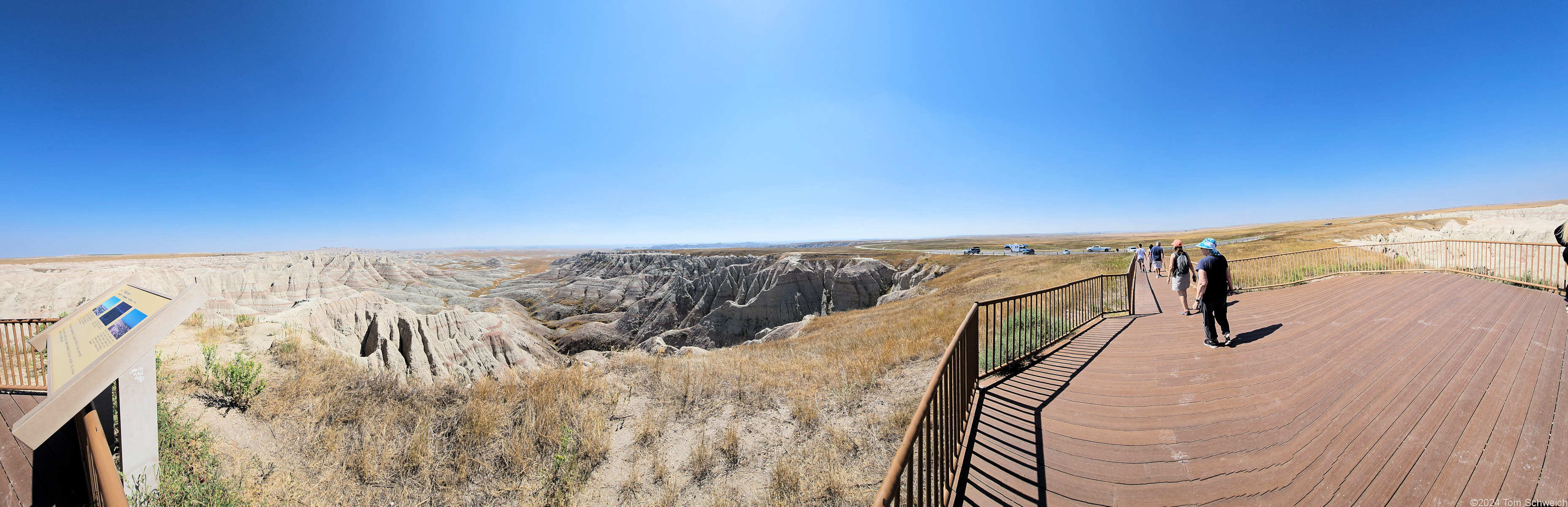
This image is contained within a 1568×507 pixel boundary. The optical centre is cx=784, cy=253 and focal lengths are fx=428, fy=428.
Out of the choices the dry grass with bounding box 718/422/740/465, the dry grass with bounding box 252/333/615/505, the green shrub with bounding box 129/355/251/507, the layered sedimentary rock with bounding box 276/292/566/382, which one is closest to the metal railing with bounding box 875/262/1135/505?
the dry grass with bounding box 718/422/740/465

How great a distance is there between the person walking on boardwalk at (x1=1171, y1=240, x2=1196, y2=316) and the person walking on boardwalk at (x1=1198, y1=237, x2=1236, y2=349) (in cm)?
191

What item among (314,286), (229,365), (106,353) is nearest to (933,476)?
(106,353)

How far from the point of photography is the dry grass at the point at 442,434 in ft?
14.3

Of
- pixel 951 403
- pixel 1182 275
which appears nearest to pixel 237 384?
pixel 951 403

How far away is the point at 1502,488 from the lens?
285 cm

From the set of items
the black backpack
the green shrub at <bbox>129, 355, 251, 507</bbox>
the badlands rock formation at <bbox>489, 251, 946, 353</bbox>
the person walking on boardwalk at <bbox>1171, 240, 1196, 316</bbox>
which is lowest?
the badlands rock formation at <bbox>489, 251, 946, 353</bbox>

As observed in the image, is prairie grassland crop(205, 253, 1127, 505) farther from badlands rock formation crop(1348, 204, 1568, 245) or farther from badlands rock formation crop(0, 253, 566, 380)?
badlands rock formation crop(1348, 204, 1568, 245)

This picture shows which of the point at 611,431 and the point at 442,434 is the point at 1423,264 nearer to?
the point at 611,431

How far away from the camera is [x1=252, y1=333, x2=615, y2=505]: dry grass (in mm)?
4352

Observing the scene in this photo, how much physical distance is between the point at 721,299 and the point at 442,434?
36.3 metres

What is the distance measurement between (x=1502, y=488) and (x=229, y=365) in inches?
508

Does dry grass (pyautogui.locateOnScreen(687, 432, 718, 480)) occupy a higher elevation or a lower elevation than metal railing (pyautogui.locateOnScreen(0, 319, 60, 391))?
lower

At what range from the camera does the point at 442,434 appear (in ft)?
16.9

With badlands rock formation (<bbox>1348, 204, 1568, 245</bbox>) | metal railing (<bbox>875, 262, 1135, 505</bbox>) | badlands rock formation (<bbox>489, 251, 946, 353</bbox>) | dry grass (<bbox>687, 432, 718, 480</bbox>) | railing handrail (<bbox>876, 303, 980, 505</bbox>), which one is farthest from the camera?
badlands rock formation (<bbox>489, 251, 946, 353</bbox>)
